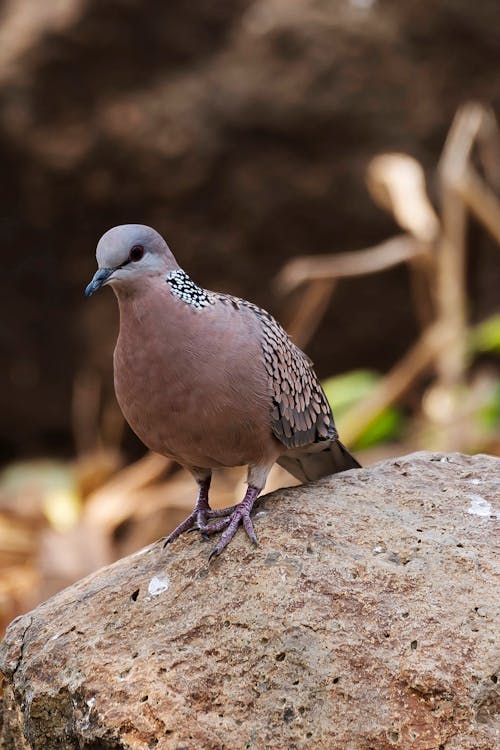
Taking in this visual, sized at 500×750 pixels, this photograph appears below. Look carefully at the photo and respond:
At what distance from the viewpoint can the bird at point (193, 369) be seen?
11.5 feet

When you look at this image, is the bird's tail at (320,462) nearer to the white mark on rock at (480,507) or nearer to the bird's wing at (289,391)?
the bird's wing at (289,391)

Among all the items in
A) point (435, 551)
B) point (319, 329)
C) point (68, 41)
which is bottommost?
point (319, 329)

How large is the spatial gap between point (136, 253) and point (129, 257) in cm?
4

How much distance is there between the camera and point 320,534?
3.62 metres

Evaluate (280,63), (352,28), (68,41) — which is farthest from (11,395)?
(352,28)

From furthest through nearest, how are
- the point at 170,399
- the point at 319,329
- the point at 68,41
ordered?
the point at 319,329, the point at 68,41, the point at 170,399

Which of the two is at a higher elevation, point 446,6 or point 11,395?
point 446,6

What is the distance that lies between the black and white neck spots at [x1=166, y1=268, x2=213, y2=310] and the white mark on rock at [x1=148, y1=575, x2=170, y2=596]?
996mm

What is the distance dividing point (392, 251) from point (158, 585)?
14.8ft

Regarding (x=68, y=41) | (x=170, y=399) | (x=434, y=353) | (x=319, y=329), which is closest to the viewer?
(x=170, y=399)

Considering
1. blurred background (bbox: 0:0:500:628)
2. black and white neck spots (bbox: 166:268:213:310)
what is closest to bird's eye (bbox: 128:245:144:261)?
black and white neck spots (bbox: 166:268:213:310)

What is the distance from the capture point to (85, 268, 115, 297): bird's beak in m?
3.30

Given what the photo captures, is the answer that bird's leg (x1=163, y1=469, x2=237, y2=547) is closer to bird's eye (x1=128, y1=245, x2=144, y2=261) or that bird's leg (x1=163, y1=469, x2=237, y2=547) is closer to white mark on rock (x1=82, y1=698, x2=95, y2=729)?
white mark on rock (x1=82, y1=698, x2=95, y2=729)

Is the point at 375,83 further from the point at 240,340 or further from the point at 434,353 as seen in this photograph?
the point at 240,340
